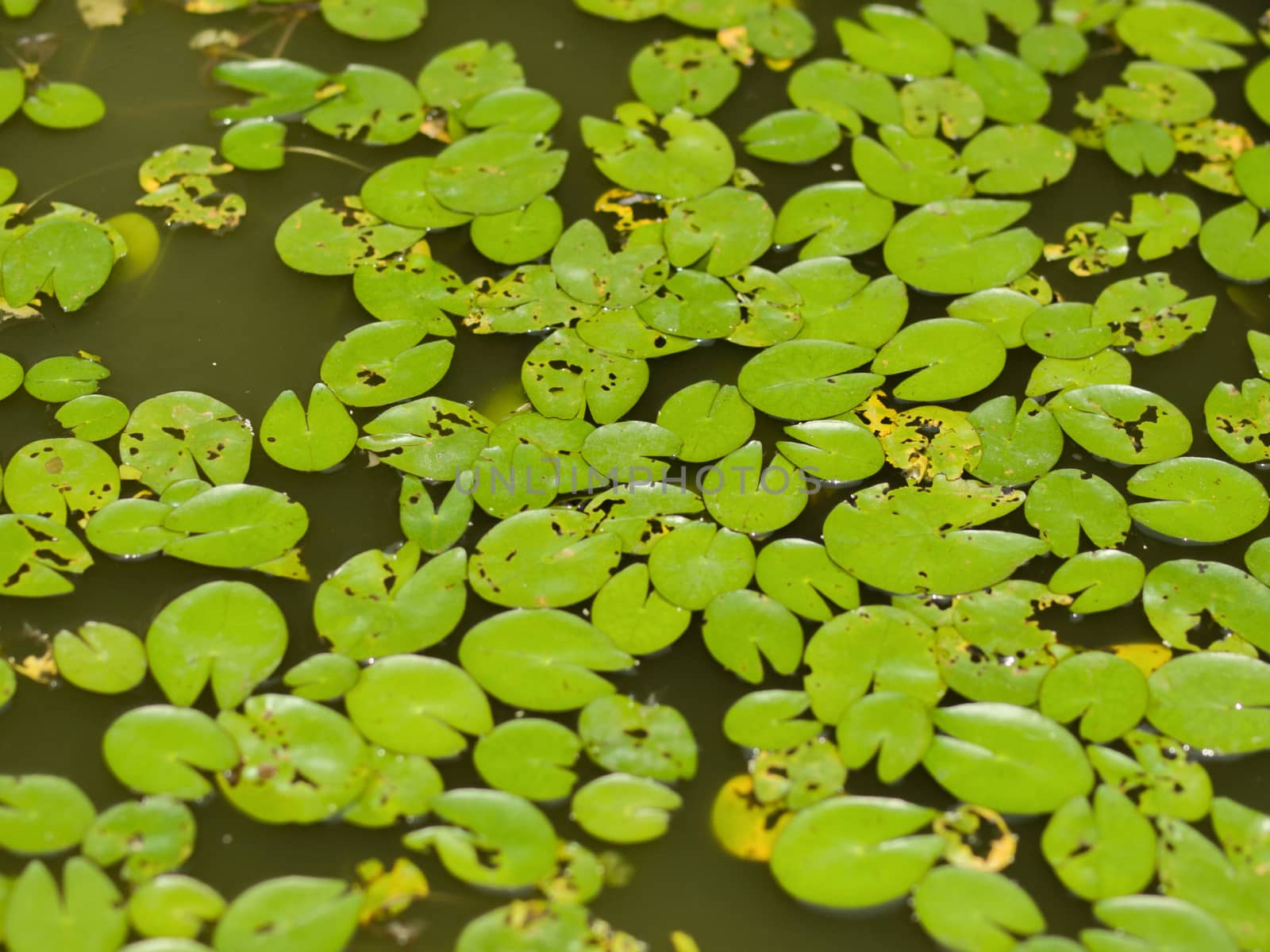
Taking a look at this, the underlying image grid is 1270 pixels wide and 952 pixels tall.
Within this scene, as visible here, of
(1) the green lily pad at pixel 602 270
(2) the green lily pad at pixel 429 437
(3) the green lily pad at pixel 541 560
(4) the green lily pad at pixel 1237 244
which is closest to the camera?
(3) the green lily pad at pixel 541 560

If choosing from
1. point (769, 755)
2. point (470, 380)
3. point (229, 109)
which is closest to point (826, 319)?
point (470, 380)

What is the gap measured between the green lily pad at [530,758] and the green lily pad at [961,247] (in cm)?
92

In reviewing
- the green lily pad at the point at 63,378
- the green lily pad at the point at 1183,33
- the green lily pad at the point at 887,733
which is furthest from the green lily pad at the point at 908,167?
the green lily pad at the point at 63,378

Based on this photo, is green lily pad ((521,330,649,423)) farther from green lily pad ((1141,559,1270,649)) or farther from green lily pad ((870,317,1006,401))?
green lily pad ((1141,559,1270,649))

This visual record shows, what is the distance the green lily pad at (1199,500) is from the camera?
159cm

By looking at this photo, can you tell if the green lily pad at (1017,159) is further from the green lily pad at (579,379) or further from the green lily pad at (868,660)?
the green lily pad at (868,660)

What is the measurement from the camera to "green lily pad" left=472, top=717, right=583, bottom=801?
1.38 m

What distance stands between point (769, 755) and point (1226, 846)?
561mm

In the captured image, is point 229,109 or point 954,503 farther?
point 229,109

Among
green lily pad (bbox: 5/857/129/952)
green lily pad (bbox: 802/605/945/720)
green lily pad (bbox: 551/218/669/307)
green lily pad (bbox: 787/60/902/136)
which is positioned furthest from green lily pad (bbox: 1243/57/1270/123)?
green lily pad (bbox: 5/857/129/952)

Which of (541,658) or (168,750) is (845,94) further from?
(168,750)

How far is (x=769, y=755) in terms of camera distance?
1.40 m

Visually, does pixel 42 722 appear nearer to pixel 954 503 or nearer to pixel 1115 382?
pixel 954 503

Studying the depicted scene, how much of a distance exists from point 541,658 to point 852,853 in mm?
452
